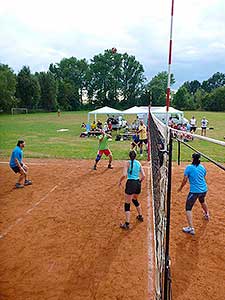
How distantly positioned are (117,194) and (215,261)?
416 cm

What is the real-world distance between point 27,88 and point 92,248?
61193mm

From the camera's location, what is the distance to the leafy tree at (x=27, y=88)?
60844 mm

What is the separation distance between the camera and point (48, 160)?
14.4 metres

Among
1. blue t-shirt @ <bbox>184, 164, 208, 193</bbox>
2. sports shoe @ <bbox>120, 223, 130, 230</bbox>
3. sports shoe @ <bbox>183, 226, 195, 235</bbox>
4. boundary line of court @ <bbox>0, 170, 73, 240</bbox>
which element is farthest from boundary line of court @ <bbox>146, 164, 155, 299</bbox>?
boundary line of court @ <bbox>0, 170, 73, 240</bbox>

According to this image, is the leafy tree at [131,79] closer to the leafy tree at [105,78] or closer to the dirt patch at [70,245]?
the leafy tree at [105,78]

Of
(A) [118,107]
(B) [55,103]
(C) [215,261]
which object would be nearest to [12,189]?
(C) [215,261]

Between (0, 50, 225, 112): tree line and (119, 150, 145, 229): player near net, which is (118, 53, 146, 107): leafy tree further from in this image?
(119, 150, 145, 229): player near net

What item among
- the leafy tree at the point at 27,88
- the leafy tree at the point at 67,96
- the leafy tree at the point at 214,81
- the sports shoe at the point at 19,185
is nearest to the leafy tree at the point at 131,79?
the leafy tree at the point at 67,96

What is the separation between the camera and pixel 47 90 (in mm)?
67188

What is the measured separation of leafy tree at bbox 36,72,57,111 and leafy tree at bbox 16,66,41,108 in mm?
3527

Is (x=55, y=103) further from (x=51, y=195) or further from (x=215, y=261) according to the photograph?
(x=215, y=261)

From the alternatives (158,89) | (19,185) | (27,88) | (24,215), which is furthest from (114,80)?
(24,215)

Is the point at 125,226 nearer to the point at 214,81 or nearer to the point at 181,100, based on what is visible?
the point at 181,100

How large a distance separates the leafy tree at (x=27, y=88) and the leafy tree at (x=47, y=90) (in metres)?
3.53
